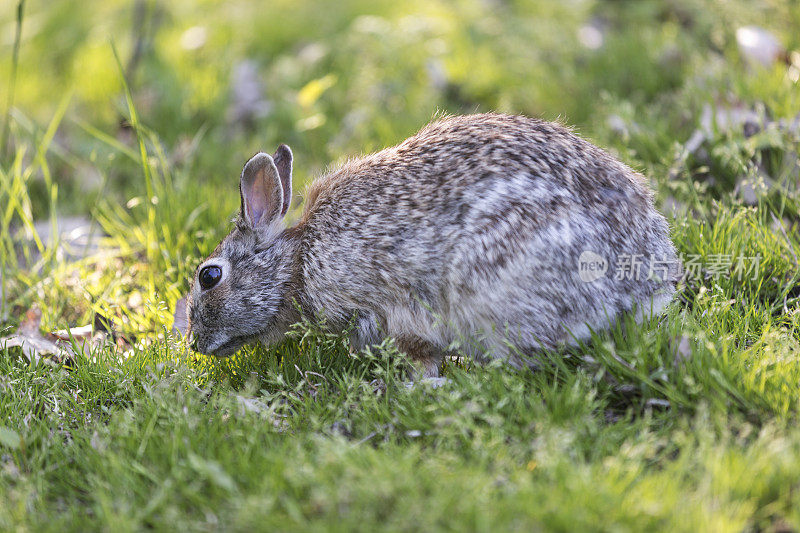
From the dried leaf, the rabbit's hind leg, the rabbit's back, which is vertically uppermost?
the rabbit's back

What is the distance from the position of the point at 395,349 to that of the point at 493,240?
82 centimetres

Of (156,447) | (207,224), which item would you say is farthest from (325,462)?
(207,224)

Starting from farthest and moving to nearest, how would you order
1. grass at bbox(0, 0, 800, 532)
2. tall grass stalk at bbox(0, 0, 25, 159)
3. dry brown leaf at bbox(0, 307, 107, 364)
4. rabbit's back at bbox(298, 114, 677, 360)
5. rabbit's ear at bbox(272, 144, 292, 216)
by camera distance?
tall grass stalk at bbox(0, 0, 25, 159)
rabbit's ear at bbox(272, 144, 292, 216)
dry brown leaf at bbox(0, 307, 107, 364)
rabbit's back at bbox(298, 114, 677, 360)
grass at bbox(0, 0, 800, 532)

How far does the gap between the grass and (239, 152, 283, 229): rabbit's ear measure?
0.57 metres

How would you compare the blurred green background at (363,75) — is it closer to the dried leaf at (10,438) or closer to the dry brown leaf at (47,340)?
the dry brown leaf at (47,340)

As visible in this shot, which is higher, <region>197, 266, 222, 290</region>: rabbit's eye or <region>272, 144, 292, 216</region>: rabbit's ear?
<region>272, 144, 292, 216</region>: rabbit's ear

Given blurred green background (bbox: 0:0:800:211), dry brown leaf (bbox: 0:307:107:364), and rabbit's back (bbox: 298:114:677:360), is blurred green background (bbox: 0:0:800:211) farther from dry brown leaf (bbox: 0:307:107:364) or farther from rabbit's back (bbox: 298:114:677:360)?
dry brown leaf (bbox: 0:307:107:364)

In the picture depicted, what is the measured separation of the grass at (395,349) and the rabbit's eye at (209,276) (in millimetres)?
316

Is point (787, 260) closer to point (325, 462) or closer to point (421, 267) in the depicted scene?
point (421, 267)

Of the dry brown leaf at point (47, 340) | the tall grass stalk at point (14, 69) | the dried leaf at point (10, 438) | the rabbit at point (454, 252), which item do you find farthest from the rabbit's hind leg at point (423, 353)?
the tall grass stalk at point (14, 69)

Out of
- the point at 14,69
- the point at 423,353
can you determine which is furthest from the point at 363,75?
the point at 423,353

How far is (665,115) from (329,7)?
4974mm

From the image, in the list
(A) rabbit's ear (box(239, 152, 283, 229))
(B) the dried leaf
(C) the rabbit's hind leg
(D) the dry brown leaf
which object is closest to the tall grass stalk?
(D) the dry brown leaf

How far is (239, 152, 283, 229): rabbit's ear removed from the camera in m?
4.76
